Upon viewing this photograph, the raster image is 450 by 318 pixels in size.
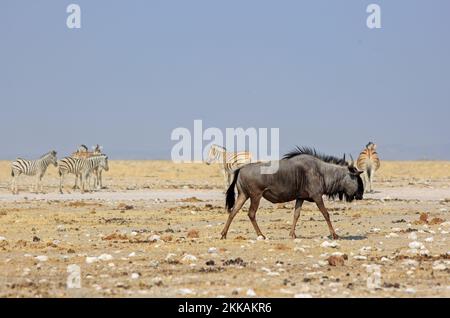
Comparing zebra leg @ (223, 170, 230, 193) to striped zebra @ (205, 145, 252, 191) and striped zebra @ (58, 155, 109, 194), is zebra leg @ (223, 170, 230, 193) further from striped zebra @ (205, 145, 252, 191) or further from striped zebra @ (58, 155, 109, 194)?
striped zebra @ (58, 155, 109, 194)

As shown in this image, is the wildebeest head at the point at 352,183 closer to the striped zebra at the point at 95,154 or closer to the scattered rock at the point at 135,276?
the scattered rock at the point at 135,276

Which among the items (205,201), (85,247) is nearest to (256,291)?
(85,247)

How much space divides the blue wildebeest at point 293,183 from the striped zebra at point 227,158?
64.9 feet

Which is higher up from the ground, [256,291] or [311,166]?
[311,166]

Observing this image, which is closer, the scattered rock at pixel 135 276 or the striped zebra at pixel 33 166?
the scattered rock at pixel 135 276

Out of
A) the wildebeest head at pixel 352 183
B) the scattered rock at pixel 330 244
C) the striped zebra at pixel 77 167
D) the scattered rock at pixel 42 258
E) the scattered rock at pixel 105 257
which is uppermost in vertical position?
the wildebeest head at pixel 352 183

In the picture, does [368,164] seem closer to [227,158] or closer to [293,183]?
[227,158]

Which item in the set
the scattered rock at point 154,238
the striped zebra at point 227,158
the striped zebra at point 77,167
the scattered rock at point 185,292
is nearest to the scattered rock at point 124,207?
the scattered rock at point 154,238

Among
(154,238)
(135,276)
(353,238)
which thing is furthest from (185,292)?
(353,238)

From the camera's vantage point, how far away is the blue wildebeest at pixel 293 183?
16.4 metres

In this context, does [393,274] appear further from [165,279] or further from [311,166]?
[311,166]

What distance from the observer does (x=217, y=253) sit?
13711mm
